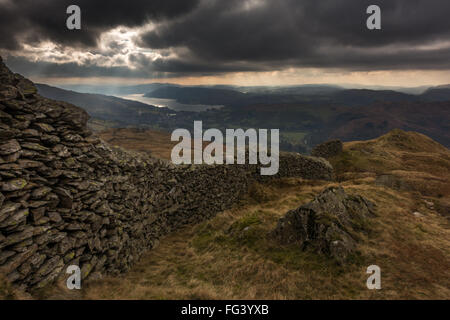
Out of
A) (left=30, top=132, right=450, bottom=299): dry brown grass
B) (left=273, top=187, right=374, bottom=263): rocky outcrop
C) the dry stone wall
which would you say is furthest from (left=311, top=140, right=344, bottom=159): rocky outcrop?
the dry stone wall

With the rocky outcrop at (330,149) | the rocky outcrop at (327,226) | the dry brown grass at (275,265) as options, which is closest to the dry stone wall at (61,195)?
the dry brown grass at (275,265)

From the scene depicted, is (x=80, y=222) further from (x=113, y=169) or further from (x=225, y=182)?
(x=225, y=182)

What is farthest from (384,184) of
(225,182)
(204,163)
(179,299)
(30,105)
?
(30,105)

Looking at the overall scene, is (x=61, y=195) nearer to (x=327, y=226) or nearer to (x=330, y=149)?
(x=327, y=226)

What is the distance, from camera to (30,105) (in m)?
7.82

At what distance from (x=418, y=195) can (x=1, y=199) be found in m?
27.5

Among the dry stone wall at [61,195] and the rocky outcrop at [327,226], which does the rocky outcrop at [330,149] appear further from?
the dry stone wall at [61,195]

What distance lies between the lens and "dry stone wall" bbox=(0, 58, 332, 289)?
6.56 m

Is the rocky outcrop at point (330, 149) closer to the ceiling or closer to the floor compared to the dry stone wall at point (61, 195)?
closer to the ceiling

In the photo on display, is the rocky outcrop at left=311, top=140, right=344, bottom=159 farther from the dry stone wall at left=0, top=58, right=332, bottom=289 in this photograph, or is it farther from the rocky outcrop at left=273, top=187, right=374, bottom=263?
the dry stone wall at left=0, top=58, right=332, bottom=289

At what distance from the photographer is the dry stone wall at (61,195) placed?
6.56 meters

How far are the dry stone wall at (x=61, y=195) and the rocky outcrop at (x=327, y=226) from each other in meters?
7.39

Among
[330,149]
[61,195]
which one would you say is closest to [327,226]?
[61,195]

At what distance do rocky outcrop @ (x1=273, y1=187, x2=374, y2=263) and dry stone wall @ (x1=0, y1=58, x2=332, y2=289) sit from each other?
7390mm
